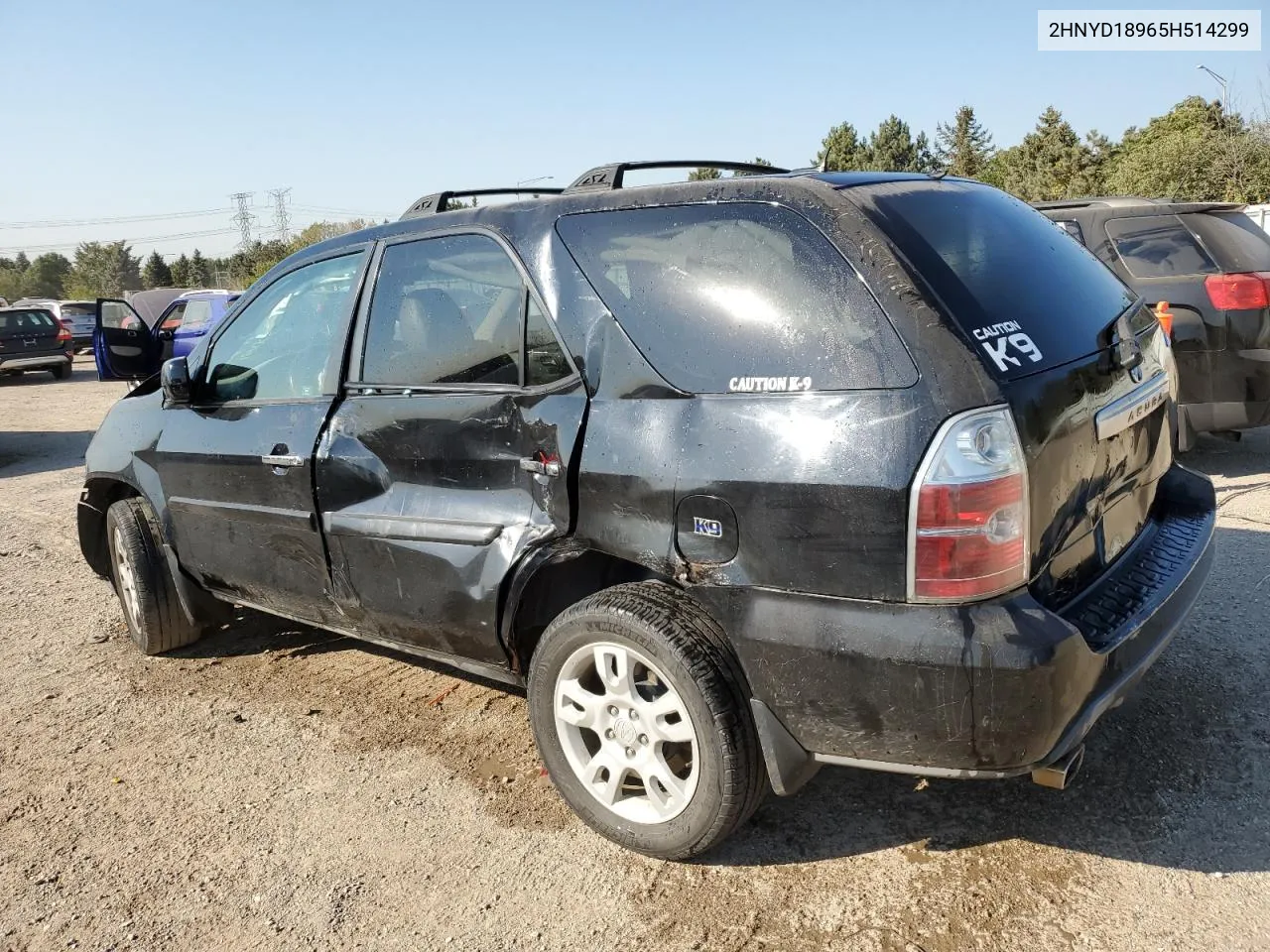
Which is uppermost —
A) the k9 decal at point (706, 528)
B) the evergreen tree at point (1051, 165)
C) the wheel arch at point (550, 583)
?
the evergreen tree at point (1051, 165)

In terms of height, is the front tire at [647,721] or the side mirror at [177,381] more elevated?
the side mirror at [177,381]

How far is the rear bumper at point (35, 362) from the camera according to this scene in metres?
20.5

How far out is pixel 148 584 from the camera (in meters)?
4.43

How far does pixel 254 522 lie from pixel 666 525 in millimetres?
2000

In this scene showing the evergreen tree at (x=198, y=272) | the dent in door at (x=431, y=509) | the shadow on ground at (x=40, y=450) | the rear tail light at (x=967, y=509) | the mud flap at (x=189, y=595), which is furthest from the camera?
the evergreen tree at (x=198, y=272)

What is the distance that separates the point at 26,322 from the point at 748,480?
22.9 meters

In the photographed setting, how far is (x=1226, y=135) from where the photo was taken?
29594mm

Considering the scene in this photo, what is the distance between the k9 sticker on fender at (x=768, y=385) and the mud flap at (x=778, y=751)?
2.56ft

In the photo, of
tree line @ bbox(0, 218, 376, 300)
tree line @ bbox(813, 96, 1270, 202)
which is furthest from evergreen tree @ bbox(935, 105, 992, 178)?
tree line @ bbox(0, 218, 376, 300)

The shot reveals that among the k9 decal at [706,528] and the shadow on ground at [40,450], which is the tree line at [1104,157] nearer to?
the k9 decal at [706,528]

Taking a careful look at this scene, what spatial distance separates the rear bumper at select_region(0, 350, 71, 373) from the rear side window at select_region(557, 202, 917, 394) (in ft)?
72.1

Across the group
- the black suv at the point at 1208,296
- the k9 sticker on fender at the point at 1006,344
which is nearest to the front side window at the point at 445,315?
the k9 sticker on fender at the point at 1006,344

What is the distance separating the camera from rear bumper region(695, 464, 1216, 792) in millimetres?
2191

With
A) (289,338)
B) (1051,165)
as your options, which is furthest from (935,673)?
(1051,165)
